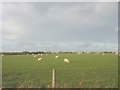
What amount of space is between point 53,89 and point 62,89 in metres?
0.60

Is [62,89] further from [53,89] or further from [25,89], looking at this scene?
[25,89]

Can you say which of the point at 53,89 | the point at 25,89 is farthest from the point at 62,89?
the point at 25,89

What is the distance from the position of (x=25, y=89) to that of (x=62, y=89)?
1958 millimetres

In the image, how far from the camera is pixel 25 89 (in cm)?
1644

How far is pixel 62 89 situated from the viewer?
16484 mm

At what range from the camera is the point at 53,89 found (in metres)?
16.8
